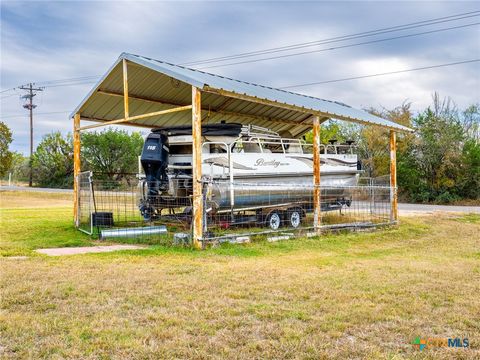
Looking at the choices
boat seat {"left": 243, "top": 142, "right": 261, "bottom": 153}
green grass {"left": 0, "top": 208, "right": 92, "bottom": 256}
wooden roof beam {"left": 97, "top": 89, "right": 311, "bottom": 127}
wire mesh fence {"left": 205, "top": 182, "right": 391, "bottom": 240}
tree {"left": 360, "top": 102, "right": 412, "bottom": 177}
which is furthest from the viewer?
tree {"left": 360, "top": 102, "right": 412, "bottom": 177}

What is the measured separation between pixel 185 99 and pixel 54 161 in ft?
110

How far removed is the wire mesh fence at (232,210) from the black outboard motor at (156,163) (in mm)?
62

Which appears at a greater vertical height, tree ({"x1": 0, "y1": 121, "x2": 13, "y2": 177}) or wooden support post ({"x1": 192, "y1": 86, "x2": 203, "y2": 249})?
tree ({"x1": 0, "y1": 121, "x2": 13, "y2": 177})

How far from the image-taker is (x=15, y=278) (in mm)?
6066

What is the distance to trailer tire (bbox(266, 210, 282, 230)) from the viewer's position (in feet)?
40.1

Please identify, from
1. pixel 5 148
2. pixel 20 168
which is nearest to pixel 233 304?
pixel 5 148

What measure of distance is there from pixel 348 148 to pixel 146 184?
7.57 metres

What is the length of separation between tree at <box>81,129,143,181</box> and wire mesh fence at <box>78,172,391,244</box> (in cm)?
2618

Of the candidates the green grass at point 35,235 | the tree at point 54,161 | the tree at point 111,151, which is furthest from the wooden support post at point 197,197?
the tree at point 54,161

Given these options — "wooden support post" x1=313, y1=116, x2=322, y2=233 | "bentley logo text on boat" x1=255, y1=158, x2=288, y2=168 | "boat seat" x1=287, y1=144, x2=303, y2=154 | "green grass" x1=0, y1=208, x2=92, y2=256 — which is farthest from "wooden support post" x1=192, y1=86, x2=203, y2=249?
"boat seat" x1=287, y1=144, x2=303, y2=154

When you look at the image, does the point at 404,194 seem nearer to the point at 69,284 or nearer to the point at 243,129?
the point at 243,129

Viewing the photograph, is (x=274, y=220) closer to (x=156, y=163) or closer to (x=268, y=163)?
(x=268, y=163)

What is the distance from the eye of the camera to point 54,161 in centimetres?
4409

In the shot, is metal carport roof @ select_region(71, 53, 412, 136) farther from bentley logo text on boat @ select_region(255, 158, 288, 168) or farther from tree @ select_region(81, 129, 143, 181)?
tree @ select_region(81, 129, 143, 181)
